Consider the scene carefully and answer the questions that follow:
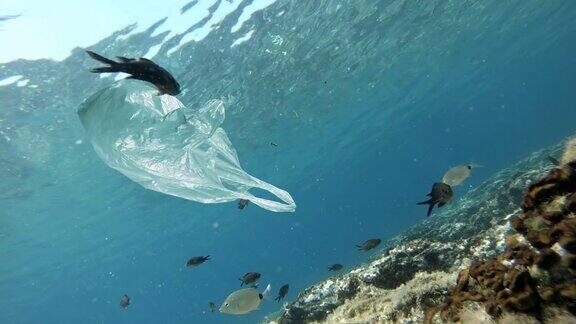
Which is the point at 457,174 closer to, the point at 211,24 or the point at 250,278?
the point at 250,278

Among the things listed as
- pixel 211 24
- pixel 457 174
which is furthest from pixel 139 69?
pixel 211 24

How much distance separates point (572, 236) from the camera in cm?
245

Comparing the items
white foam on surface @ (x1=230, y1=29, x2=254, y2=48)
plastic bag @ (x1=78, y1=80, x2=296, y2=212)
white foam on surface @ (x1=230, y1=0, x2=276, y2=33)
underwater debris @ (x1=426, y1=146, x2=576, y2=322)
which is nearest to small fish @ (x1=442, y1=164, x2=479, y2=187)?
plastic bag @ (x1=78, y1=80, x2=296, y2=212)

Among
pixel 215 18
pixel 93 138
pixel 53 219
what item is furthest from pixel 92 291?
pixel 93 138

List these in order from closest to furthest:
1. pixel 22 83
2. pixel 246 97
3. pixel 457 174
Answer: pixel 457 174
pixel 22 83
pixel 246 97

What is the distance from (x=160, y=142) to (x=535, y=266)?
14.5 feet

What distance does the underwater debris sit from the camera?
7.88ft

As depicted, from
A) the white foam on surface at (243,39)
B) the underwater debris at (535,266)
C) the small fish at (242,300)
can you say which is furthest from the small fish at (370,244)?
the white foam on surface at (243,39)

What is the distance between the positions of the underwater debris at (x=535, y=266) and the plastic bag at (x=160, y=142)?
2858 mm

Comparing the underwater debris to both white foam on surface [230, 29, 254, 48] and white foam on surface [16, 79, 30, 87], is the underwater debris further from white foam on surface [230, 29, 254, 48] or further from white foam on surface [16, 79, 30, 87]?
white foam on surface [16, 79, 30, 87]

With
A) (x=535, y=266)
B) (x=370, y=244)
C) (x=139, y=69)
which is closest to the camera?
(x=535, y=266)

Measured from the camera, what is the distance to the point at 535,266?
2.61 m

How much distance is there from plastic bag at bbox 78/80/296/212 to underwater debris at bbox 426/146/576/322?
113 inches

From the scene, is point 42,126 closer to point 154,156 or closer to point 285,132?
point 154,156
